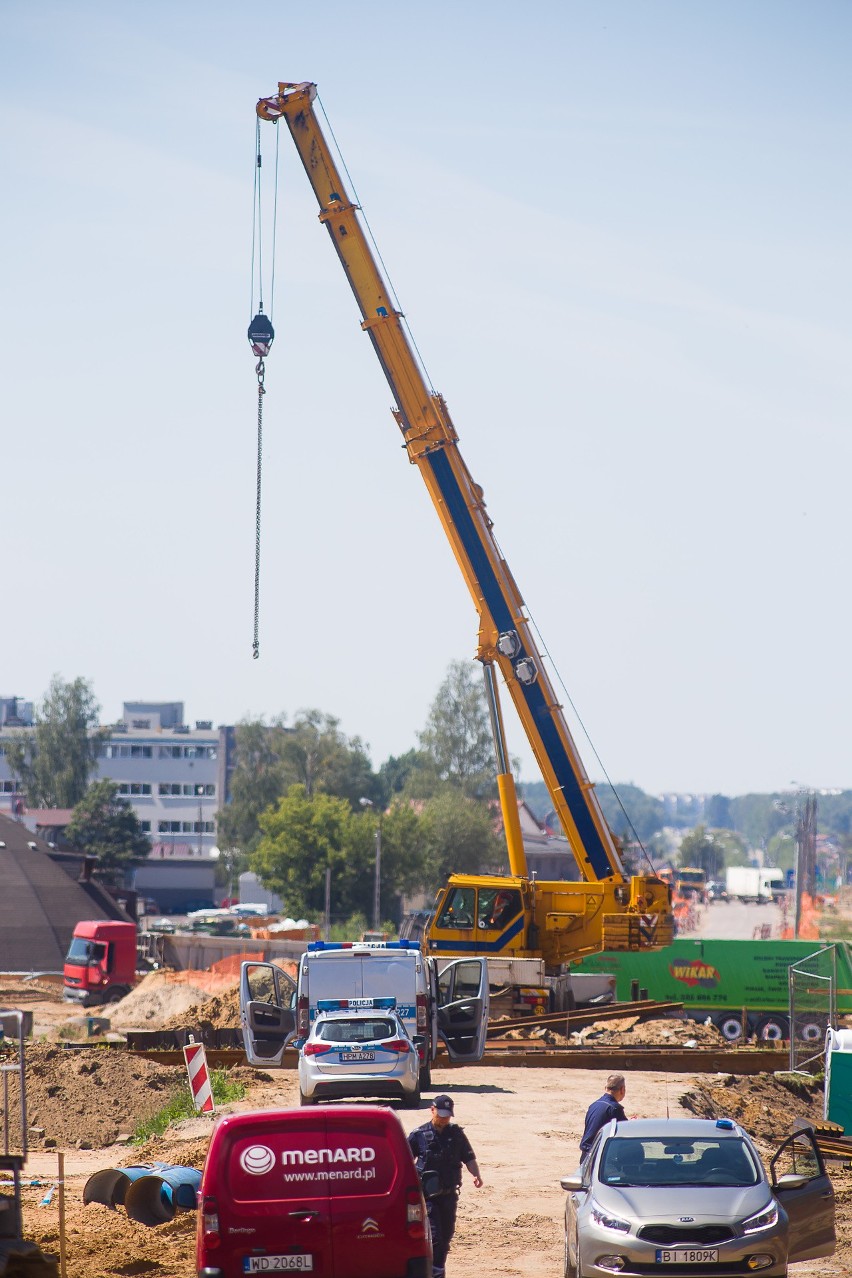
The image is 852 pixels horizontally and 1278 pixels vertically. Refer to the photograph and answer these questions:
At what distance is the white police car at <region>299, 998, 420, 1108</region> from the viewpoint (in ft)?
66.8

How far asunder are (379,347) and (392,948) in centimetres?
1400

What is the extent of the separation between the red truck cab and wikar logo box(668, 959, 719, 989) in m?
18.7

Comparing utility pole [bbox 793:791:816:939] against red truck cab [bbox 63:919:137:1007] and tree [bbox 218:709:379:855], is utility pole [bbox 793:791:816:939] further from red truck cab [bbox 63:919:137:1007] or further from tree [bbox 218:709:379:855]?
red truck cab [bbox 63:919:137:1007]

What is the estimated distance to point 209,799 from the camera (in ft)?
480

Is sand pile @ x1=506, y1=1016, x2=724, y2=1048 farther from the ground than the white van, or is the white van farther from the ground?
the white van

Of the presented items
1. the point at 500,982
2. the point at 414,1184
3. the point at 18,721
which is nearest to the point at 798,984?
the point at 500,982

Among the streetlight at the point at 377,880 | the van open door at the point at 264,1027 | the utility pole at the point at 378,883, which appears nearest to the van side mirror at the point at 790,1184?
the van open door at the point at 264,1027

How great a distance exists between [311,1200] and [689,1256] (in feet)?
9.62

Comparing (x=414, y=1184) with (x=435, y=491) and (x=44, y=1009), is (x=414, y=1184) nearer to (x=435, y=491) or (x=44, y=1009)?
(x=435, y=491)

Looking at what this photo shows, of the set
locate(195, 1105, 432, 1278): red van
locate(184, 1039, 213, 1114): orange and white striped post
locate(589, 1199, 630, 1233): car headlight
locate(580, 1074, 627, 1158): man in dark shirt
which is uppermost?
locate(195, 1105, 432, 1278): red van

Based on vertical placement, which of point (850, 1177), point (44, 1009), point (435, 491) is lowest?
point (44, 1009)

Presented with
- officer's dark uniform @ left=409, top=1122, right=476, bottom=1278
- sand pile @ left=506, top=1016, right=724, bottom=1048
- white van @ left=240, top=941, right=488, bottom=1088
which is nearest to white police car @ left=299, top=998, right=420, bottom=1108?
white van @ left=240, top=941, right=488, bottom=1088

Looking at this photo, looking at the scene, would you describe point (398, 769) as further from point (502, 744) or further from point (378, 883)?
point (502, 744)

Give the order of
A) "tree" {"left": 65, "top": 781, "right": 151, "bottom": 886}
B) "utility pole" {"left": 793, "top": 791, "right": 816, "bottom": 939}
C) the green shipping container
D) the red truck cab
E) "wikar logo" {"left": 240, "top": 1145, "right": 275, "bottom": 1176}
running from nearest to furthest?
1. "wikar logo" {"left": 240, "top": 1145, "right": 275, "bottom": 1176}
2. the green shipping container
3. the red truck cab
4. "tree" {"left": 65, "top": 781, "right": 151, "bottom": 886}
5. "utility pole" {"left": 793, "top": 791, "right": 816, "bottom": 939}
